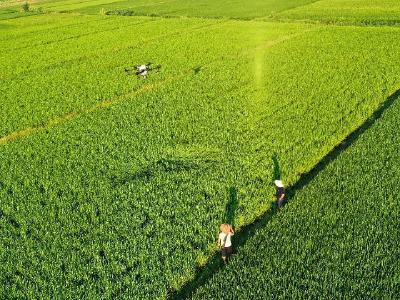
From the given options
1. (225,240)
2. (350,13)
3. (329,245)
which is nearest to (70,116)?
(225,240)

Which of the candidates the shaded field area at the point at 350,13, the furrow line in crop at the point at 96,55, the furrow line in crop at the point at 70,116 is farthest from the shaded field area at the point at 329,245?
the shaded field area at the point at 350,13

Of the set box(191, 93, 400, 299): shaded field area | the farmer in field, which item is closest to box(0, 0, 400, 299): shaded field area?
box(191, 93, 400, 299): shaded field area

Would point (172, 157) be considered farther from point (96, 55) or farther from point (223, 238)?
point (96, 55)

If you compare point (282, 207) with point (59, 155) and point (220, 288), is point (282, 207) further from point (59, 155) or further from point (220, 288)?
point (59, 155)

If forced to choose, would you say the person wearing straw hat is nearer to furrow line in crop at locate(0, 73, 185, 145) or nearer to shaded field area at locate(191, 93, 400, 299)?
shaded field area at locate(191, 93, 400, 299)

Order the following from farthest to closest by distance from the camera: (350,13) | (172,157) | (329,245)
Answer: (350,13) → (172,157) → (329,245)

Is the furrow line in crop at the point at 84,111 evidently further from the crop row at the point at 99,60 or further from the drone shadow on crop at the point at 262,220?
the drone shadow on crop at the point at 262,220
